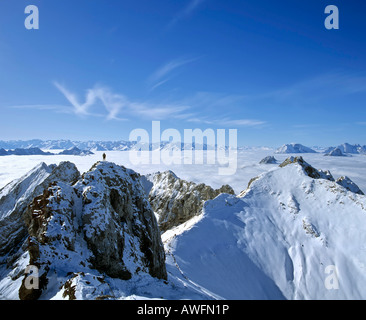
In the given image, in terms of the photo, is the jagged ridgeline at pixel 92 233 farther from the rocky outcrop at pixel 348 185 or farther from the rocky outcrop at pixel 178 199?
the rocky outcrop at pixel 348 185

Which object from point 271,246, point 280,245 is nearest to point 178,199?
point 271,246

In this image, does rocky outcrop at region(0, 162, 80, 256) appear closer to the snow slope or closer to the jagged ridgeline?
the jagged ridgeline

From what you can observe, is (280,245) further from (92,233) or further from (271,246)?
(92,233)

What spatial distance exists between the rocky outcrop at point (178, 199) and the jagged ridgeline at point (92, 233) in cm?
5788

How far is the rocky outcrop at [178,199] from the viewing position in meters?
90.0

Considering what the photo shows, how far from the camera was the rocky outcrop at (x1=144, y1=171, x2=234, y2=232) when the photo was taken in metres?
90.0

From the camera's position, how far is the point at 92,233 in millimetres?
19469

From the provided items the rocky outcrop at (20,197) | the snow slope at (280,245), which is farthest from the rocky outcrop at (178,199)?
the rocky outcrop at (20,197)

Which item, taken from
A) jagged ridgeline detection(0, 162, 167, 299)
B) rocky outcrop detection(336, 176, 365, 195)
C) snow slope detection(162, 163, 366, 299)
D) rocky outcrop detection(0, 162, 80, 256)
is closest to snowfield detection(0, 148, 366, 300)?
snow slope detection(162, 163, 366, 299)

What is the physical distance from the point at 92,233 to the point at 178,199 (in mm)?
79034

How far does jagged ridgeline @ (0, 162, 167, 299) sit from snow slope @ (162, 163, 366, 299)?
2015 centimetres
